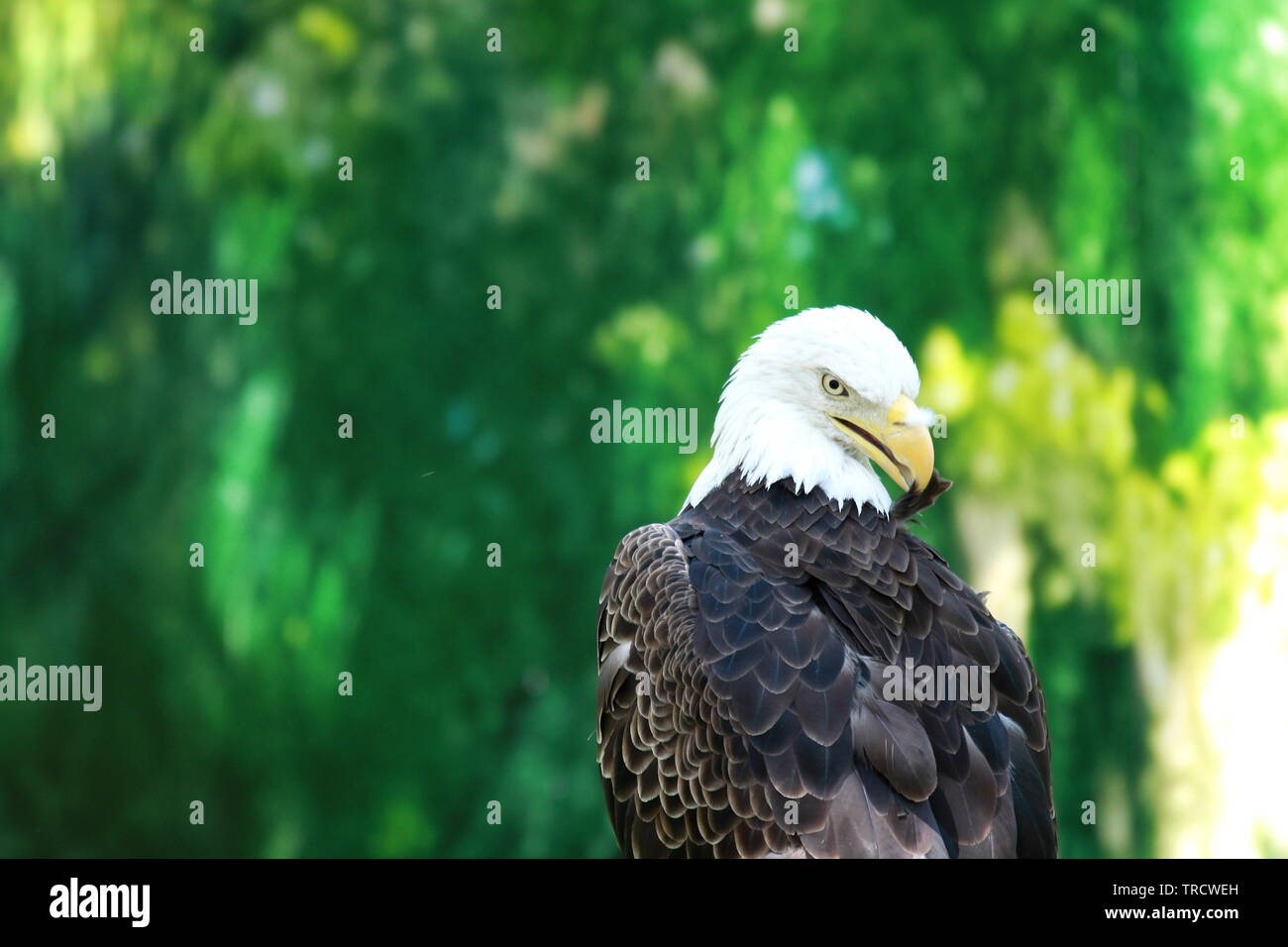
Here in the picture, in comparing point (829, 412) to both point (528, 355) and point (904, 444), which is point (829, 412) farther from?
point (528, 355)

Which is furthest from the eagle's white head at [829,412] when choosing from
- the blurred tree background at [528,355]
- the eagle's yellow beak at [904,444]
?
the blurred tree background at [528,355]

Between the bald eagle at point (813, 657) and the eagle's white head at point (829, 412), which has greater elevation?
the eagle's white head at point (829, 412)

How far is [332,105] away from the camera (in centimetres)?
523

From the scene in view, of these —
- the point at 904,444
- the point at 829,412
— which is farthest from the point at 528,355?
the point at 904,444

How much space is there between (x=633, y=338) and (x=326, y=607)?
5.06ft

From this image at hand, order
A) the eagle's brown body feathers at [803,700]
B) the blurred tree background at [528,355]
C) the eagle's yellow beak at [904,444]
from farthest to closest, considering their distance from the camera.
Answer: the blurred tree background at [528,355]
the eagle's yellow beak at [904,444]
the eagle's brown body feathers at [803,700]

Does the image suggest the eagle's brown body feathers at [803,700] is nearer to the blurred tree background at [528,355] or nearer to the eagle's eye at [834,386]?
the eagle's eye at [834,386]

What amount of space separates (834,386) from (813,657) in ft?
2.47

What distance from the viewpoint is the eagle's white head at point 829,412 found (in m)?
3.26

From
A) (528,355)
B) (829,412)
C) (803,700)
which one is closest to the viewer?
(803,700)

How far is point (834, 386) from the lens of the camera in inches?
132

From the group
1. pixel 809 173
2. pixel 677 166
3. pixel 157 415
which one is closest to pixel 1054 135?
pixel 809 173

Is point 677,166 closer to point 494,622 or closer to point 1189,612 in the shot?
point 494,622

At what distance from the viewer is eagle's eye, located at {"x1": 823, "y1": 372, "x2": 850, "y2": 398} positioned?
3.33 metres
